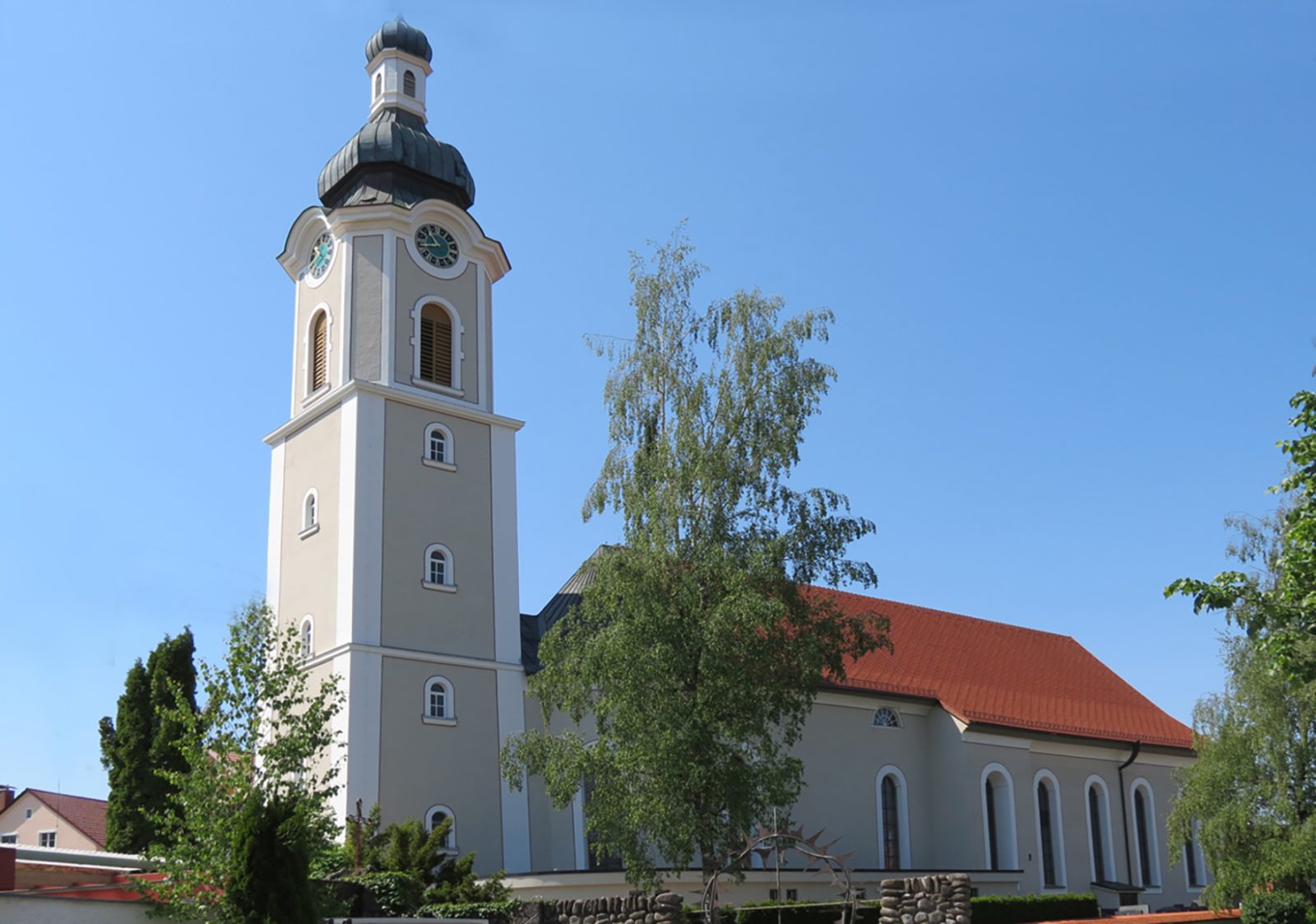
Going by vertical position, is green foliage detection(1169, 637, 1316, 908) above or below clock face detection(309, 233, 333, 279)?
below

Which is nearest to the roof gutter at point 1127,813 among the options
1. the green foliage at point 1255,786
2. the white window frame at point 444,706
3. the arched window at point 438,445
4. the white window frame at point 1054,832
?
the white window frame at point 1054,832

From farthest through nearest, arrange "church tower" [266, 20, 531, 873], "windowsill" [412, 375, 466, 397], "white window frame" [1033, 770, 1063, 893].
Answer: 1. "white window frame" [1033, 770, 1063, 893]
2. "windowsill" [412, 375, 466, 397]
3. "church tower" [266, 20, 531, 873]

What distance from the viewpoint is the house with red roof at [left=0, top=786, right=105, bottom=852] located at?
45250 mm

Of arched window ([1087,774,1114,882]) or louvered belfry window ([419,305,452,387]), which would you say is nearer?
louvered belfry window ([419,305,452,387])

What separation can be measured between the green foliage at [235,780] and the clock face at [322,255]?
43.6 feet

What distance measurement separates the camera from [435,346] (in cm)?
3328

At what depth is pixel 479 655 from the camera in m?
31.1

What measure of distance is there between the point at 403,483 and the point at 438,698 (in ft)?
15.7

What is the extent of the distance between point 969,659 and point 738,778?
762 inches

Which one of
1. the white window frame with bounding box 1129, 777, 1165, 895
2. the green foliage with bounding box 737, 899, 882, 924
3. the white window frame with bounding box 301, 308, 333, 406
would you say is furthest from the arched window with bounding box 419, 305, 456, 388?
the white window frame with bounding box 1129, 777, 1165, 895

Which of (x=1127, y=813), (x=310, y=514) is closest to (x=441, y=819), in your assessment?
(x=310, y=514)

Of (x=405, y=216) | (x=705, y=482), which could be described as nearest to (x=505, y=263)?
(x=405, y=216)

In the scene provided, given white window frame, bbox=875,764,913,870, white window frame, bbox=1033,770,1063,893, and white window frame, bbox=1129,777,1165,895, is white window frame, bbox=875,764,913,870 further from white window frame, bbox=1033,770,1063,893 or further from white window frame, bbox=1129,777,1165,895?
white window frame, bbox=1129,777,1165,895

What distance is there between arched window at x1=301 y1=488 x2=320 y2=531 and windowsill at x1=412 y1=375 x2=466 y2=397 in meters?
3.38
